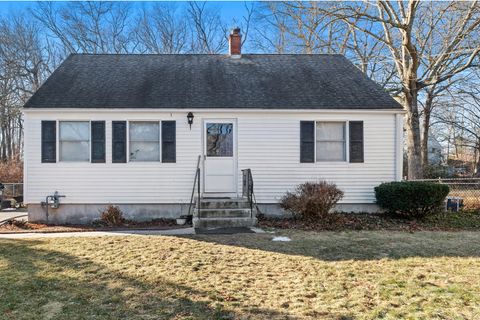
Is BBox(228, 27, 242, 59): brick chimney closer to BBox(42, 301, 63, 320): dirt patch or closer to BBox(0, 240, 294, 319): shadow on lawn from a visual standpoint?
BBox(0, 240, 294, 319): shadow on lawn

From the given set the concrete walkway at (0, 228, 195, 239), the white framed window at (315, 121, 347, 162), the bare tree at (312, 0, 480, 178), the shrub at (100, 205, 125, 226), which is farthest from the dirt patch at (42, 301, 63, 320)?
the bare tree at (312, 0, 480, 178)

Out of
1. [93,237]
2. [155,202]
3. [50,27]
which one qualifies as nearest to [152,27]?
[50,27]

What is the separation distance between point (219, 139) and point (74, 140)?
13.6 ft

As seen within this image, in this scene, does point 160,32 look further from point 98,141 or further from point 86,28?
point 98,141

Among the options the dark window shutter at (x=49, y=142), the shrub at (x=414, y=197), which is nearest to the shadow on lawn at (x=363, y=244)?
the shrub at (x=414, y=197)

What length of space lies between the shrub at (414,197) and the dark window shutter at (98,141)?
8.06 metres

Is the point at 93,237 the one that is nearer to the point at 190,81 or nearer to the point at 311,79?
the point at 190,81

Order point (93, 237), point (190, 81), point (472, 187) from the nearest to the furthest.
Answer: point (93, 237)
point (190, 81)
point (472, 187)

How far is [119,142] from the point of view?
10.1 m

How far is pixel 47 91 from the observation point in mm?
10477

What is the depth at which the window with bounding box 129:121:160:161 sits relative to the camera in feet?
33.4

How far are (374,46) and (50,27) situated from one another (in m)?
25.3

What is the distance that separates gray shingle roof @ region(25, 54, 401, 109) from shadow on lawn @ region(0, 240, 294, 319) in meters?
5.66

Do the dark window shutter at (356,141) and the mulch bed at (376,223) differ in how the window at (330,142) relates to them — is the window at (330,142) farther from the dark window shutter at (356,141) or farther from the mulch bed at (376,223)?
the mulch bed at (376,223)
